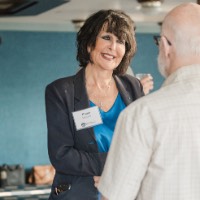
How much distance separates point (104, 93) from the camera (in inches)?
99.7

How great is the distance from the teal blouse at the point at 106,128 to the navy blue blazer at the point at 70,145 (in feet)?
0.09

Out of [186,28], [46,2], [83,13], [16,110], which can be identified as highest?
[186,28]

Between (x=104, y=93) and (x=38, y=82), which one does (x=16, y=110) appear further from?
(x=104, y=93)

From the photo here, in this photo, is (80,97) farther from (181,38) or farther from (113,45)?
(181,38)

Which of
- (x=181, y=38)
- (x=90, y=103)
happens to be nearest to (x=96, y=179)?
(x=90, y=103)

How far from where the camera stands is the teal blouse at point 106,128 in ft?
7.95

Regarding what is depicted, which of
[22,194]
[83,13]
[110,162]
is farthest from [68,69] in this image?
[110,162]

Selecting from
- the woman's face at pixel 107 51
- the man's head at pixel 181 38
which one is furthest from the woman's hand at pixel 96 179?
the man's head at pixel 181 38

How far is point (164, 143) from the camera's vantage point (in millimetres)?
1550

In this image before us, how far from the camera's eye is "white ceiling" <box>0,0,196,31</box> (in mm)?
8625

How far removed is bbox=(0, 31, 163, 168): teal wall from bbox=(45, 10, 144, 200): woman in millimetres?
8489

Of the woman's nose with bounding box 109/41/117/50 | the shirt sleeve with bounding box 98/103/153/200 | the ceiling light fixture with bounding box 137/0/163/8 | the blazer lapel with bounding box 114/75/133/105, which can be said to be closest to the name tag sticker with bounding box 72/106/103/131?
the blazer lapel with bounding box 114/75/133/105

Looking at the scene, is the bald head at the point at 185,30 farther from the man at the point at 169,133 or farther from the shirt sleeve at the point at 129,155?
the shirt sleeve at the point at 129,155

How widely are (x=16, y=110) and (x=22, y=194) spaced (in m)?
1.89
